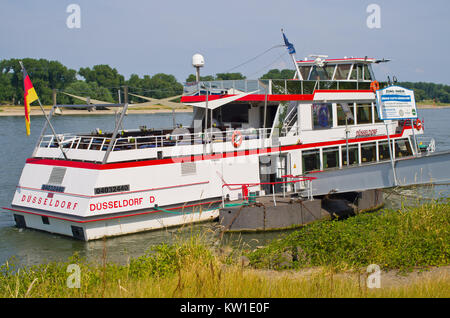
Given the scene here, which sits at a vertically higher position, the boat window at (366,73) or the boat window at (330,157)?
the boat window at (366,73)

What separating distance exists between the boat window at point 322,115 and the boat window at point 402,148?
12.7 feet

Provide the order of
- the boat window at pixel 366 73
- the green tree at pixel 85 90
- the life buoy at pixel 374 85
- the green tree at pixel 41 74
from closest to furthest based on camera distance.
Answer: the life buoy at pixel 374 85, the boat window at pixel 366 73, the green tree at pixel 85 90, the green tree at pixel 41 74

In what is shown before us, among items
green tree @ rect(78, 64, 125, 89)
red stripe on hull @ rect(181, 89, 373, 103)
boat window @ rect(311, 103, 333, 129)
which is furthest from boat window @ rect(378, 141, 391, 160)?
green tree @ rect(78, 64, 125, 89)

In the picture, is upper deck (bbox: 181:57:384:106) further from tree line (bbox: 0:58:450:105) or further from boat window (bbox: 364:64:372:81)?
tree line (bbox: 0:58:450:105)

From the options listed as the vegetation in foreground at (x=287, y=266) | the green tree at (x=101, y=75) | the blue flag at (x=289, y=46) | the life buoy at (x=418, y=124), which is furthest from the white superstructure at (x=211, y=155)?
the green tree at (x=101, y=75)

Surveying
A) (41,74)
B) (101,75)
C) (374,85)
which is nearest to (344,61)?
(374,85)

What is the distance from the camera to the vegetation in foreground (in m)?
6.30

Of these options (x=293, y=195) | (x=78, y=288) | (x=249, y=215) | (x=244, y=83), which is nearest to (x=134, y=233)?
(x=249, y=215)

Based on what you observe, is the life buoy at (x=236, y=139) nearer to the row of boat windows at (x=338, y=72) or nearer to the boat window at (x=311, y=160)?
the boat window at (x=311, y=160)

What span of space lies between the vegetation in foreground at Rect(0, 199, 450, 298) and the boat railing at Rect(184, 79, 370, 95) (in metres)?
6.12

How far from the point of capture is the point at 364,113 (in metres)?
19.2

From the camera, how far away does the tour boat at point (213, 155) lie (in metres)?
14.0
